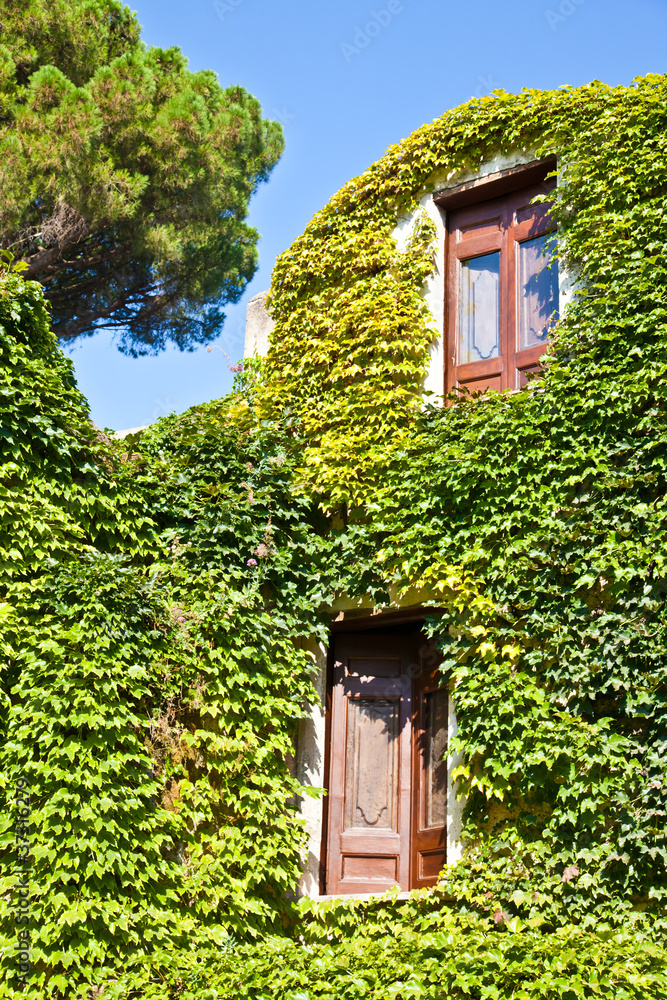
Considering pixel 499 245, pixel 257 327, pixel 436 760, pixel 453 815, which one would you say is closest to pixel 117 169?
pixel 257 327

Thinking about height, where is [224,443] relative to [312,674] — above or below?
above

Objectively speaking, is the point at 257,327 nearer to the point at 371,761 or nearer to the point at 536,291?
the point at 536,291

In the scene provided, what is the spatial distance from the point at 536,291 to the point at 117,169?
26.3ft

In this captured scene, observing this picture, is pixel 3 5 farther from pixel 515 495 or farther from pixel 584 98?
pixel 515 495

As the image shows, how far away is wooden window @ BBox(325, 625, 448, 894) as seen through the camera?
7453 millimetres

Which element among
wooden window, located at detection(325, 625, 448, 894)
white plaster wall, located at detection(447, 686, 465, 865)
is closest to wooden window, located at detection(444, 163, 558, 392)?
wooden window, located at detection(325, 625, 448, 894)

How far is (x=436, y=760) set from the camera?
7.52 metres

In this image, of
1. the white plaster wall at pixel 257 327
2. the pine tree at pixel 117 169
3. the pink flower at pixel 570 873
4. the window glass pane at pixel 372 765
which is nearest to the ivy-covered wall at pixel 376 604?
the pink flower at pixel 570 873

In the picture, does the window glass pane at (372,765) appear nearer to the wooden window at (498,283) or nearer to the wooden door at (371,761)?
the wooden door at (371,761)

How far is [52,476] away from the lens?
7234mm

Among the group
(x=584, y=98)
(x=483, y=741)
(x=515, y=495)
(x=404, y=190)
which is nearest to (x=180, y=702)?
(x=483, y=741)

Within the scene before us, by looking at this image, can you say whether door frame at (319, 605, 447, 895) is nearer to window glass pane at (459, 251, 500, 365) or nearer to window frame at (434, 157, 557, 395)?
window frame at (434, 157, 557, 395)

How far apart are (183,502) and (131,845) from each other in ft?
9.17

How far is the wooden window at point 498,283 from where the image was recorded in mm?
8031
